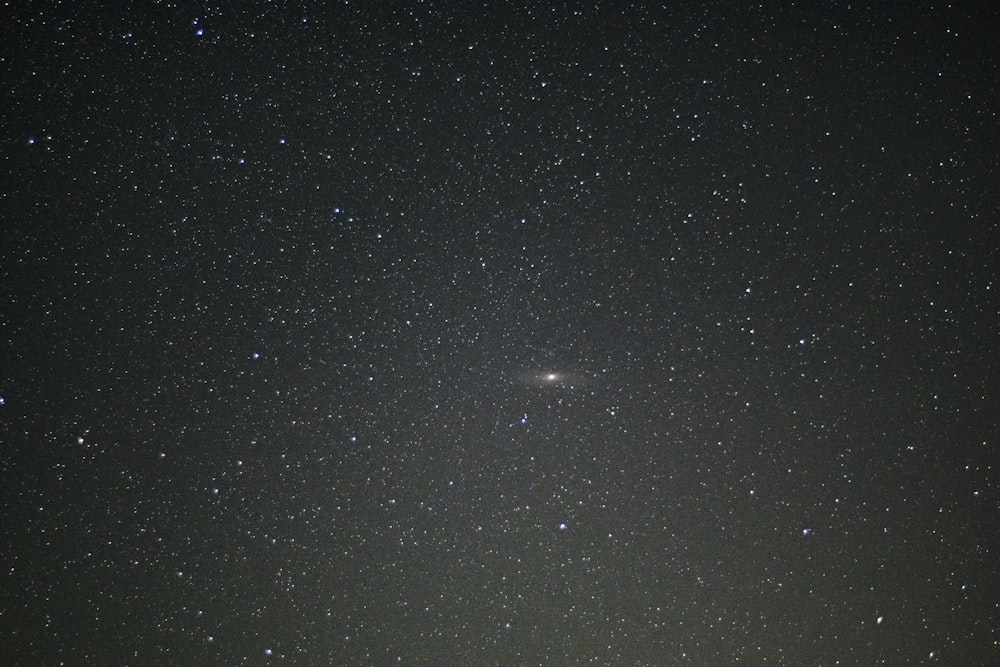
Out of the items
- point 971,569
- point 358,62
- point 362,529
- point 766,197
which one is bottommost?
point 971,569

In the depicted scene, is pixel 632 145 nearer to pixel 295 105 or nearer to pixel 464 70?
pixel 464 70

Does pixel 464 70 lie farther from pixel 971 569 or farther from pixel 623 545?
pixel 971 569

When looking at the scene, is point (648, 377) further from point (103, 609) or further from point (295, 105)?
point (103, 609)

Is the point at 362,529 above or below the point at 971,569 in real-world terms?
above

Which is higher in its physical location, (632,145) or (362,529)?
(632,145)

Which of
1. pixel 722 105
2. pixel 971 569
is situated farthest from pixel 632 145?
pixel 971 569

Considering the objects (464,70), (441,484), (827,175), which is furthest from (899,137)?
(441,484)

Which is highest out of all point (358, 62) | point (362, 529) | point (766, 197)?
point (358, 62)

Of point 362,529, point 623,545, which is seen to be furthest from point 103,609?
point 623,545
